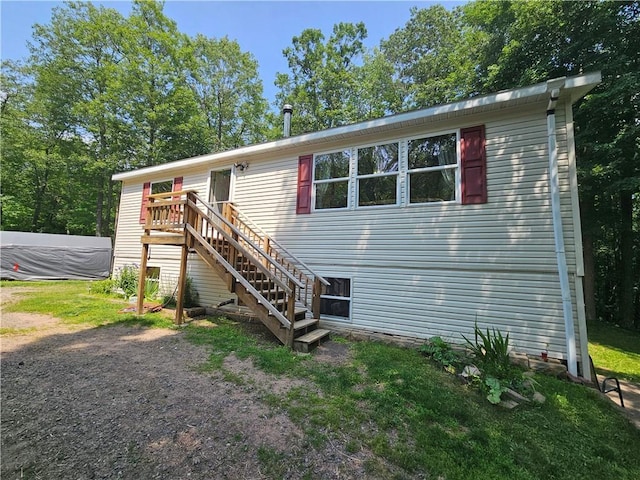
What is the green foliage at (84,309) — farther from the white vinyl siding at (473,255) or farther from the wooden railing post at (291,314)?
the white vinyl siding at (473,255)

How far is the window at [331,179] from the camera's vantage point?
6363mm

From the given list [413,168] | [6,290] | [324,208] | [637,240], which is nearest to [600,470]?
[413,168]

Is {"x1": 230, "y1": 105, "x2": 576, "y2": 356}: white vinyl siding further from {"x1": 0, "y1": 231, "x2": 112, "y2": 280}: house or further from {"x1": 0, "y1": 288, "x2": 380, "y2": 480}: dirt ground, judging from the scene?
{"x1": 0, "y1": 231, "x2": 112, "y2": 280}: house

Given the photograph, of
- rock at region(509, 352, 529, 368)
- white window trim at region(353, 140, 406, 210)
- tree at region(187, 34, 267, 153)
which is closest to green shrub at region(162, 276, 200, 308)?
white window trim at region(353, 140, 406, 210)

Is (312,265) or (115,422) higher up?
(312,265)

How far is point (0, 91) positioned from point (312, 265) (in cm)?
2696

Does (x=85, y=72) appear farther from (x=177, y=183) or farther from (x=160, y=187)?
(x=177, y=183)

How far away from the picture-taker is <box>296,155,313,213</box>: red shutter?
21.8 ft

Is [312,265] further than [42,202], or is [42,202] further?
[42,202]

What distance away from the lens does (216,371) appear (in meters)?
3.99

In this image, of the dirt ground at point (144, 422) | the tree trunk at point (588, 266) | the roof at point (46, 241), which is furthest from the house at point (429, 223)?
the roof at point (46, 241)

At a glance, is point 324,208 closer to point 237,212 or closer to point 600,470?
point 237,212

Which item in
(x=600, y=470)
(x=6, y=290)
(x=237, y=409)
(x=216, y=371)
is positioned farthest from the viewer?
(x=6, y=290)

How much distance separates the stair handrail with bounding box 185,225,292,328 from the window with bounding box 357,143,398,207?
2.77 meters
